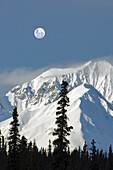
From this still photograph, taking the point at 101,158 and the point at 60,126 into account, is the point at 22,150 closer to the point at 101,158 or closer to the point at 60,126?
the point at 60,126

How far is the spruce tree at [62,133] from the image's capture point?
42309 millimetres

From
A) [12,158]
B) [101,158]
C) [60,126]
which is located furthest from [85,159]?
[60,126]

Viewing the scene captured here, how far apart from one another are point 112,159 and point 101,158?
15.1 metres

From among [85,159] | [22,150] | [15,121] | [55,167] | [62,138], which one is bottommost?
[55,167]

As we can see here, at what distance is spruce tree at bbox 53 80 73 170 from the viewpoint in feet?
139

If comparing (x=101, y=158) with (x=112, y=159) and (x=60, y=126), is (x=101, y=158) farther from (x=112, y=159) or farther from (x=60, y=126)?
(x=60, y=126)

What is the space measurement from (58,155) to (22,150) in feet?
126

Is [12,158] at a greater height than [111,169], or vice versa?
[111,169]

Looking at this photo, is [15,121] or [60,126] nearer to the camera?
[60,126]

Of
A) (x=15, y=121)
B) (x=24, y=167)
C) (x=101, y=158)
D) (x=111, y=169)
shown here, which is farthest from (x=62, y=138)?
(x=101, y=158)

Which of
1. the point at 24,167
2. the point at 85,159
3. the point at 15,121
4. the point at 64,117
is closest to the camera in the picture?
the point at 64,117

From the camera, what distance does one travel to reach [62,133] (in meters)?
42.6

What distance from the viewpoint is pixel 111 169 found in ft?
371

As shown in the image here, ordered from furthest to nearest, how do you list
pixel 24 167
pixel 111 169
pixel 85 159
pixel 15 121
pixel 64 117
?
pixel 85 159 → pixel 111 169 → pixel 24 167 → pixel 15 121 → pixel 64 117
